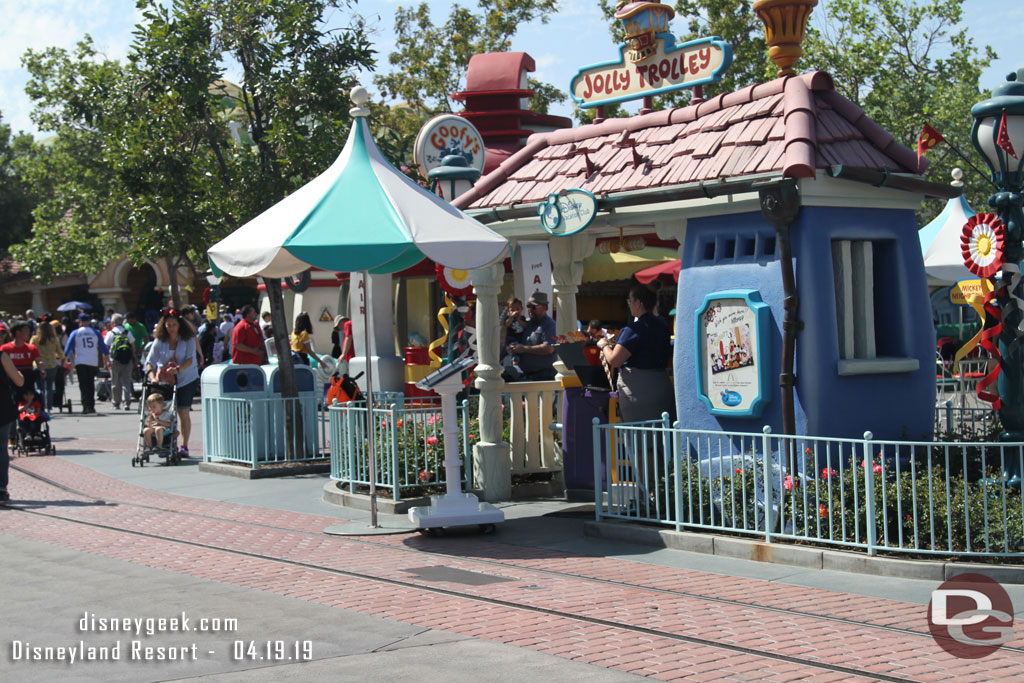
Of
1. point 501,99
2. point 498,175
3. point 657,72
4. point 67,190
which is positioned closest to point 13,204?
point 67,190

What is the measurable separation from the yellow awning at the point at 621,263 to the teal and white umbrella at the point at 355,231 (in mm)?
13572

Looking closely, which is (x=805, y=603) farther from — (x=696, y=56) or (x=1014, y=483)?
(x=696, y=56)

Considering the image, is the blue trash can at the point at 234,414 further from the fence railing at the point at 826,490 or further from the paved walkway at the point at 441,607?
the fence railing at the point at 826,490

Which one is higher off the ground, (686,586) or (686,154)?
(686,154)

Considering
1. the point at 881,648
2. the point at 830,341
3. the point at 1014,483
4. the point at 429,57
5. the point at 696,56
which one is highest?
the point at 429,57

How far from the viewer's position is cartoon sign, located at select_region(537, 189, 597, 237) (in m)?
10.0

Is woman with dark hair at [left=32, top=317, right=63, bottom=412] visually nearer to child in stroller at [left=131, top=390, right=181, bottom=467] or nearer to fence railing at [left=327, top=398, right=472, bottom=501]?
child in stroller at [left=131, top=390, right=181, bottom=467]

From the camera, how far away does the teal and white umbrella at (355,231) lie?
8.83 m

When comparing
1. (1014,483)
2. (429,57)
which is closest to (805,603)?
(1014,483)

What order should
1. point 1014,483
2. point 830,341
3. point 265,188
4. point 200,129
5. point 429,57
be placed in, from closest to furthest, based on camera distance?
point 1014,483 → point 830,341 → point 265,188 → point 200,129 → point 429,57

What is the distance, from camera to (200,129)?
54.5ft

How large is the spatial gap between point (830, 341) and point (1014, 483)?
1762 millimetres

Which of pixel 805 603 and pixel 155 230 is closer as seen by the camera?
pixel 805 603

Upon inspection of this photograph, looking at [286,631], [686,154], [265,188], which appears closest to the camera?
[286,631]
